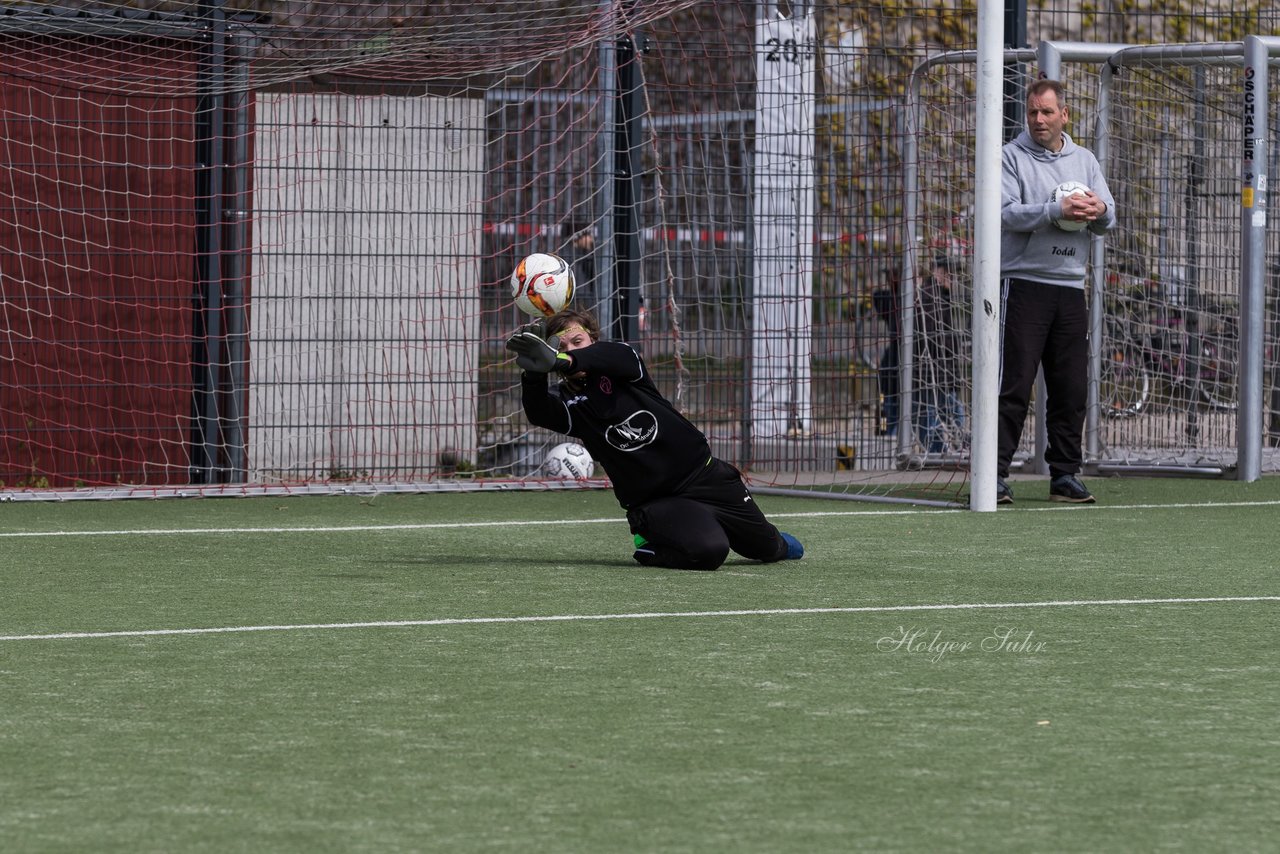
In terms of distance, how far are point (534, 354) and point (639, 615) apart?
1124mm

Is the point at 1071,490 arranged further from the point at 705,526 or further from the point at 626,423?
the point at 626,423

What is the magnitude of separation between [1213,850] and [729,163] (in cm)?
906

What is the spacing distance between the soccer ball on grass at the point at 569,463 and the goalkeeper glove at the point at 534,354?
4.39m

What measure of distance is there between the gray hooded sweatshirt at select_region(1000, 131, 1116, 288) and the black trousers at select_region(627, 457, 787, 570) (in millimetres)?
2915

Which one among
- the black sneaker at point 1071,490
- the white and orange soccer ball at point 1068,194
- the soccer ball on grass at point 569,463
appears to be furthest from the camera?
the soccer ball on grass at point 569,463

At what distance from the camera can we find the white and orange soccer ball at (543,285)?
281 inches

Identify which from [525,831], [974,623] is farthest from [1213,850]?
[974,623]

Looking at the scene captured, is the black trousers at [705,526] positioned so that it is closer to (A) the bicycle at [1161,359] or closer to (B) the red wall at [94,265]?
(B) the red wall at [94,265]

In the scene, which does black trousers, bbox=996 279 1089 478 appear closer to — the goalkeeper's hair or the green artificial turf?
the green artificial turf

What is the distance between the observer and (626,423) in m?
7.09

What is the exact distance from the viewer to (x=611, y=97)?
Result: 11414mm

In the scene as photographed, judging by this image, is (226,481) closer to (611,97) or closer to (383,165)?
(383,165)

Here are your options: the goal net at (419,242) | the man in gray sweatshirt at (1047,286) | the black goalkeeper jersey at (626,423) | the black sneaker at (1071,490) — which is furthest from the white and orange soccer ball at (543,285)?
the black sneaker at (1071,490)

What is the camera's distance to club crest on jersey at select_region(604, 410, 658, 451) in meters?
7.09
